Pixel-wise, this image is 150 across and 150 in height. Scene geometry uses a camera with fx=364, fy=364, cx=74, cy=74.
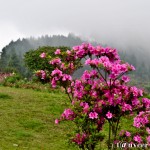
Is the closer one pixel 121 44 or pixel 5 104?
pixel 5 104

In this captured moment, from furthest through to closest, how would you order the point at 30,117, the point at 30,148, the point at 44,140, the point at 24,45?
the point at 24,45
the point at 30,117
the point at 44,140
the point at 30,148

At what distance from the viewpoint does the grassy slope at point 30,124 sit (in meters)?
9.23

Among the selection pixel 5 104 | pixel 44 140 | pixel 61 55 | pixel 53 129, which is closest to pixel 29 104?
pixel 5 104

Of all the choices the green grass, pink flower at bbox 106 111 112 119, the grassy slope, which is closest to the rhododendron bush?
pink flower at bbox 106 111 112 119

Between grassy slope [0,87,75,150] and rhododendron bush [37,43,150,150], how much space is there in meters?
1.88

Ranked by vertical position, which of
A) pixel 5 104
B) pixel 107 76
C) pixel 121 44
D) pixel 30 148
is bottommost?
pixel 30 148

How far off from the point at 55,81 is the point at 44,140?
13.4ft

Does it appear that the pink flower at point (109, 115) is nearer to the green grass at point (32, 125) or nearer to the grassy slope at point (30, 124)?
the grassy slope at point (30, 124)

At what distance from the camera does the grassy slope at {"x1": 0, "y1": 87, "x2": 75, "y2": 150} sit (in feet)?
30.3

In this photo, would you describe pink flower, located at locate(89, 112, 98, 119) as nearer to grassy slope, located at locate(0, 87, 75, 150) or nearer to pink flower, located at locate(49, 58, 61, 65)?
pink flower, located at locate(49, 58, 61, 65)

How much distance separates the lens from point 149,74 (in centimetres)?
6238

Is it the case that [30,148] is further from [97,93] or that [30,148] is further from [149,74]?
[149,74]

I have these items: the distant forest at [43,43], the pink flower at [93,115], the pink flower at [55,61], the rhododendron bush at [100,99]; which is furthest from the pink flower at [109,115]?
the distant forest at [43,43]

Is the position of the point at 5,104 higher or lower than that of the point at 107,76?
lower
